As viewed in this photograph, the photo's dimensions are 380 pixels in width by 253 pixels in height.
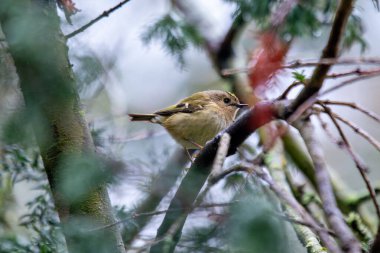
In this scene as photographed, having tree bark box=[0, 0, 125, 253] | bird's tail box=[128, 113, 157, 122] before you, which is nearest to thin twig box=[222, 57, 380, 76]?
tree bark box=[0, 0, 125, 253]

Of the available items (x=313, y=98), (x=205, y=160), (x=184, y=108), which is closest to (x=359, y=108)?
(x=313, y=98)

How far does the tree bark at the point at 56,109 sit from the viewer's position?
Answer: 86.5 inches

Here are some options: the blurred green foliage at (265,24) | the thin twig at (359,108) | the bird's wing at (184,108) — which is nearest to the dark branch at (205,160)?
the thin twig at (359,108)

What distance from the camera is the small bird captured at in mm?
4047

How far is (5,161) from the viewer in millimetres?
3135

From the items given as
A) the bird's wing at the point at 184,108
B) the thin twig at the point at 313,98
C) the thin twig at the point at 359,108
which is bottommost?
the bird's wing at the point at 184,108

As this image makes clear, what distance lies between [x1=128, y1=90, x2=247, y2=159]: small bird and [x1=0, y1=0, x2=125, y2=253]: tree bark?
1.51 metres

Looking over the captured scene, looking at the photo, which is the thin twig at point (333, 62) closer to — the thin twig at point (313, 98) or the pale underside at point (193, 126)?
the thin twig at point (313, 98)

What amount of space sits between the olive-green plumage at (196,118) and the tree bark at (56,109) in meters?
1.51

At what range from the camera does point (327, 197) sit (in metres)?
1.46

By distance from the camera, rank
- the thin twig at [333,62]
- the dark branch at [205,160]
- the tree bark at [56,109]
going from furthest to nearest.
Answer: the tree bark at [56,109] → the dark branch at [205,160] → the thin twig at [333,62]

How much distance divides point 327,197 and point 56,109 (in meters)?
1.24

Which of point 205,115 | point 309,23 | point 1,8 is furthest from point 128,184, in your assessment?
point 205,115

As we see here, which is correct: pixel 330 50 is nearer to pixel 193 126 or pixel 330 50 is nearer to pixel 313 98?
pixel 313 98
